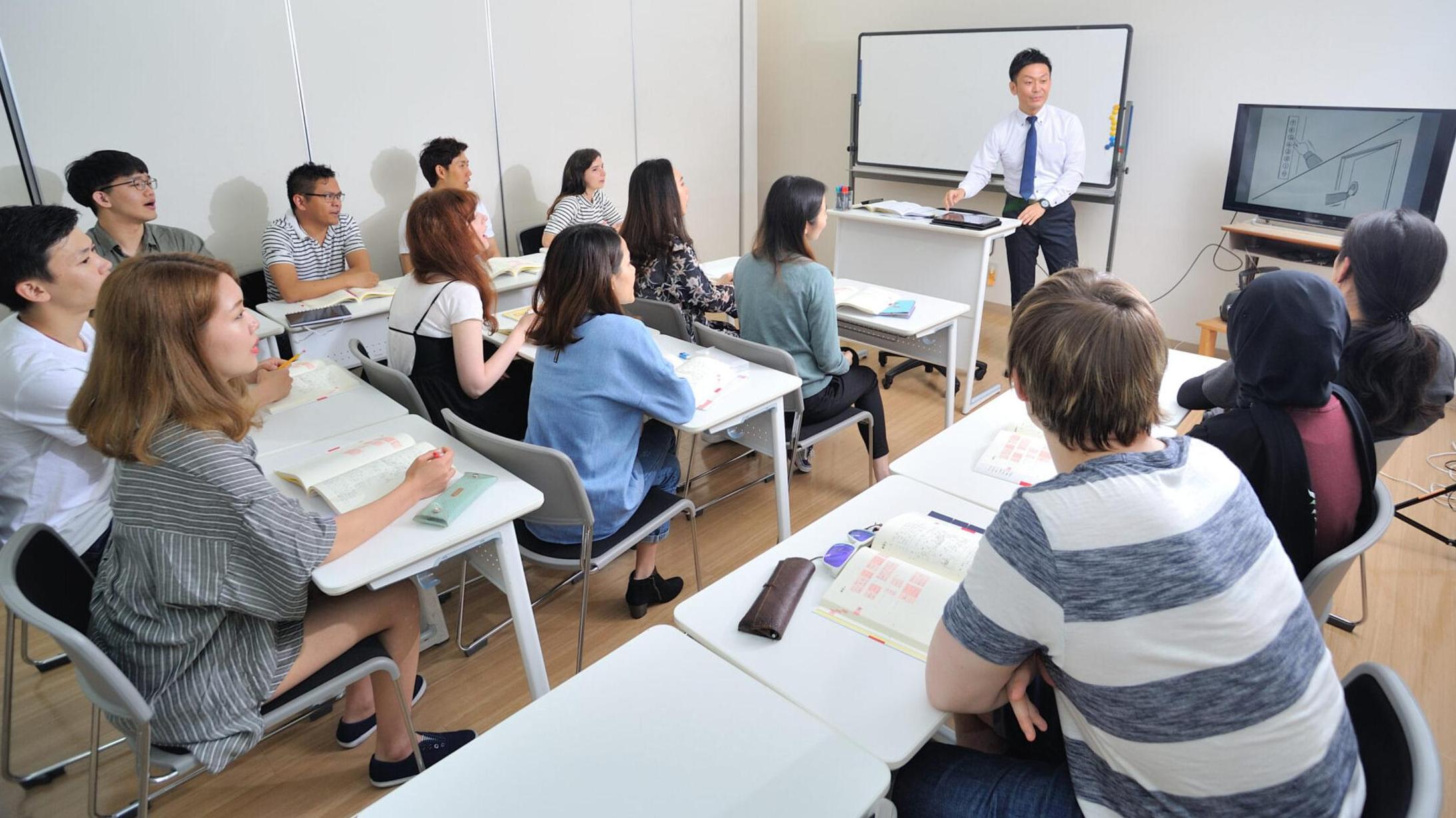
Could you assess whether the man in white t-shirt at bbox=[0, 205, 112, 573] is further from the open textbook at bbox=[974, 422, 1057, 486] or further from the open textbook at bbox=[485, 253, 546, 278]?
the open textbook at bbox=[974, 422, 1057, 486]

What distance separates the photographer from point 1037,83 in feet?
14.3

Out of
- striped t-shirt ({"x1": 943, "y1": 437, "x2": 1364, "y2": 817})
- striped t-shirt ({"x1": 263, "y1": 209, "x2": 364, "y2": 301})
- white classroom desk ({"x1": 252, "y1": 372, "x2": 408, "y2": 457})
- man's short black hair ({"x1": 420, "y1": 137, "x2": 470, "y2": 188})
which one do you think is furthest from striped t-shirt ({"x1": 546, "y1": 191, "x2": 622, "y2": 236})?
striped t-shirt ({"x1": 943, "y1": 437, "x2": 1364, "y2": 817})

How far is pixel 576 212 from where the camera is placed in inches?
179

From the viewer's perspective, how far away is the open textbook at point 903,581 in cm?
137

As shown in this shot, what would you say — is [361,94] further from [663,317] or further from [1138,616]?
[1138,616]

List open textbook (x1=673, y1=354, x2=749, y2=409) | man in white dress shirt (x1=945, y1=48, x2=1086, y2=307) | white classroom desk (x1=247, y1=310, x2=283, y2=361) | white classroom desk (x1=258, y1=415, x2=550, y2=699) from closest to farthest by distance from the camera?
1. white classroom desk (x1=258, y1=415, x2=550, y2=699)
2. open textbook (x1=673, y1=354, x2=749, y2=409)
3. white classroom desk (x1=247, y1=310, x2=283, y2=361)
4. man in white dress shirt (x1=945, y1=48, x2=1086, y2=307)

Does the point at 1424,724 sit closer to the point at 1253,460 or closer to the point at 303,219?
the point at 1253,460

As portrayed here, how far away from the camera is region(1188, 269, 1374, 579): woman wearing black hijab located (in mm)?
1521

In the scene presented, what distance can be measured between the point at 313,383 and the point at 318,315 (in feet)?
2.90

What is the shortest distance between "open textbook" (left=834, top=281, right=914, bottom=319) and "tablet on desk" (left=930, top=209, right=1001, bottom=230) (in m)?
0.78

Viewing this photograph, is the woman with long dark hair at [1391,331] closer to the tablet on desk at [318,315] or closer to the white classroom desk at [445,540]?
the white classroom desk at [445,540]

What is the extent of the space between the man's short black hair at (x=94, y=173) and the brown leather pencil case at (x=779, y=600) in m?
3.23

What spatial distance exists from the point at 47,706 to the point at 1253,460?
3077 millimetres

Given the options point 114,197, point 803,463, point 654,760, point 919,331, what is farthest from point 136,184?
point 654,760
